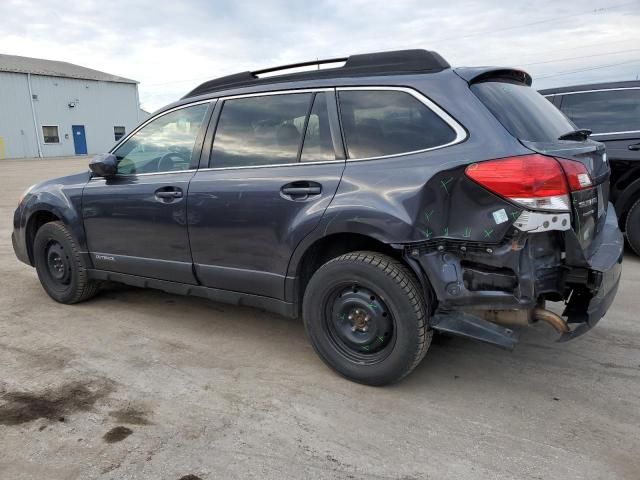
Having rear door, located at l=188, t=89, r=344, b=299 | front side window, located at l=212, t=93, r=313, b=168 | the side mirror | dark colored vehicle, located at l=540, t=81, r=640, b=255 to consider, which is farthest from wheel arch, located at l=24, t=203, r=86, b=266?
dark colored vehicle, located at l=540, t=81, r=640, b=255

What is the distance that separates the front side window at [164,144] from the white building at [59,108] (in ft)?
123

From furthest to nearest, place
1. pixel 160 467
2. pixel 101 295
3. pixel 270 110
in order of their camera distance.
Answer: pixel 101 295 → pixel 270 110 → pixel 160 467

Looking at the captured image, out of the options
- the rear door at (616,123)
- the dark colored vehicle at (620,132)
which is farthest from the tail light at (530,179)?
the rear door at (616,123)

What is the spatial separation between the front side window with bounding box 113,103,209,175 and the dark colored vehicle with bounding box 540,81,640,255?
448 cm

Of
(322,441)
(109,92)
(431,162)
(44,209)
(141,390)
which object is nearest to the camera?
(322,441)

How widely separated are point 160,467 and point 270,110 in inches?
90.2

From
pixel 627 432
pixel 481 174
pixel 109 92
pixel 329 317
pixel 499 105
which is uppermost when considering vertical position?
pixel 109 92

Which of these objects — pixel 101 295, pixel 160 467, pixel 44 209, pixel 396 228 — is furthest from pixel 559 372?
pixel 44 209

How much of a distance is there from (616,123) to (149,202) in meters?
5.25

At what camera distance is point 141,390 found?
314 centimetres

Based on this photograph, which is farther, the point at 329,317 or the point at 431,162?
the point at 329,317

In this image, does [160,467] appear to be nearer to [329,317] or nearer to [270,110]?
[329,317]

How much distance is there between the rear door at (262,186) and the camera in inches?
125

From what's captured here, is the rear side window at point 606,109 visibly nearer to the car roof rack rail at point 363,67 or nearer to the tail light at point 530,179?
the car roof rack rail at point 363,67
